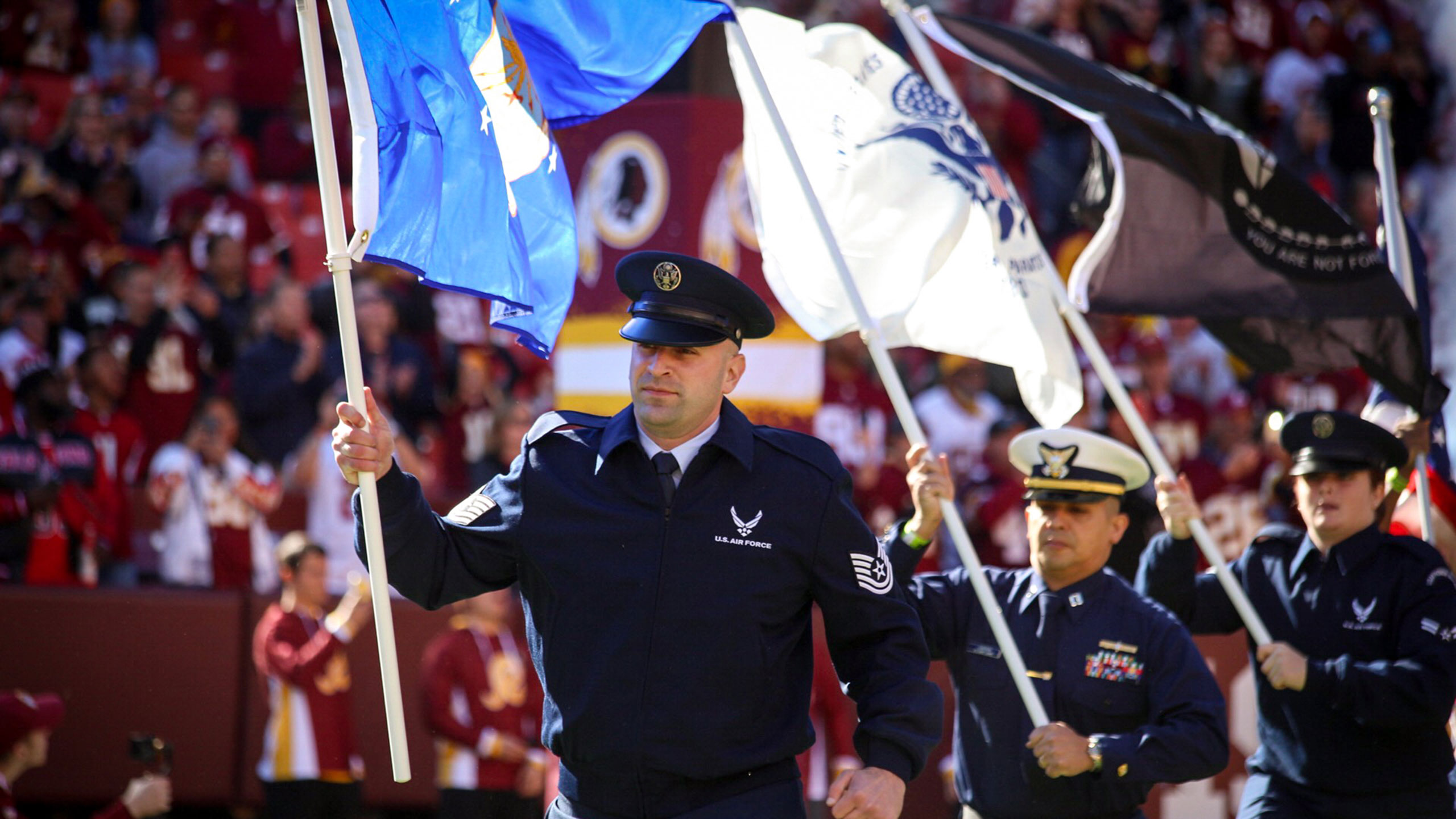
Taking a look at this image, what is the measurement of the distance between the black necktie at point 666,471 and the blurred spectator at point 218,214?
8621 millimetres

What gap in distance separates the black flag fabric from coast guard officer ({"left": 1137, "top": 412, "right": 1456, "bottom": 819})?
2.73ft

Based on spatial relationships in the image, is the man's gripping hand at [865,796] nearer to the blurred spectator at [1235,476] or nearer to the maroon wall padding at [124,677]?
the maroon wall padding at [124,677]

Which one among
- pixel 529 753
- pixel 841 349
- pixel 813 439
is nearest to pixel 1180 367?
pixel 841 349

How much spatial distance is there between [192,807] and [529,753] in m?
2.12

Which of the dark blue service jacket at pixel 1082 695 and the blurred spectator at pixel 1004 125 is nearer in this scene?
the dark blue service jacket at pixel 1082 695

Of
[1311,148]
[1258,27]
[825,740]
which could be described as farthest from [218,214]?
[1258,27]

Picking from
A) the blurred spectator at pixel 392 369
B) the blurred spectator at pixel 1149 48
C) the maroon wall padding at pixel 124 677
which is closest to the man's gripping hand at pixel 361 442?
the maroon wall padding at pixel 124 677

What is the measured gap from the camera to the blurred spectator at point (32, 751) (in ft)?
21.5

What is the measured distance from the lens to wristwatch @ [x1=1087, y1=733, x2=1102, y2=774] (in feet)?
16.7

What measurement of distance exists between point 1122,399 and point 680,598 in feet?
9.23

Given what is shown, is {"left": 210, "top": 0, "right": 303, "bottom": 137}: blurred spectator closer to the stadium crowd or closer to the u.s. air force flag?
the stadium crowd

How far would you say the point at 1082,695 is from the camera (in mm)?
5430

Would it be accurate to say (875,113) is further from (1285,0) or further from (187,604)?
(1285,0)

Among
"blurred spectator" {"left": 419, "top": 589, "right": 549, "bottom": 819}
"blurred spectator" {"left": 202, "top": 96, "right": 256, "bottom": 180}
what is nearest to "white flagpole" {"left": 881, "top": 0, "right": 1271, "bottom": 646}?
"blurred spectator" {"left": 419, "top": 589, "right": 549, "bottom": 819}
